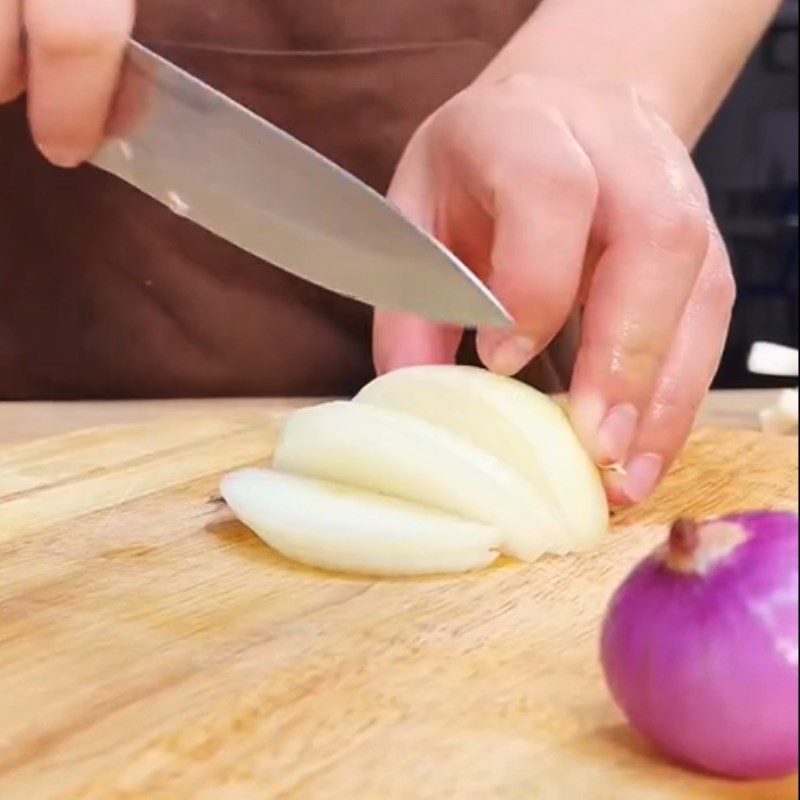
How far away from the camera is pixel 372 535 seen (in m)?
0.79

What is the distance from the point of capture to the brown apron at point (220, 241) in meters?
1.23

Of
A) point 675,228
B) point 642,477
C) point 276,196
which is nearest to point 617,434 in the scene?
point 642,477

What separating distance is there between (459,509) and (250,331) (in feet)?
1.65

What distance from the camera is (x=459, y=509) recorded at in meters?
0.82

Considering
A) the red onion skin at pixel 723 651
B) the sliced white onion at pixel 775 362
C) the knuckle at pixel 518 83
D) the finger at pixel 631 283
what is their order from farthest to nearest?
the sliced white onion at pixel 775 362 < the knuckle at pixel 518 83 < the finger at pixel 631 283 < the red onion skin at pixel 723 651

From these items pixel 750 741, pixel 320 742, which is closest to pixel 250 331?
pixel 320 742

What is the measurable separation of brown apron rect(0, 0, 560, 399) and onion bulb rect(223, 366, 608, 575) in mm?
377

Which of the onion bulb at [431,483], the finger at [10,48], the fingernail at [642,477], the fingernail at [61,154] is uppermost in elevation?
the finger at [10,48]

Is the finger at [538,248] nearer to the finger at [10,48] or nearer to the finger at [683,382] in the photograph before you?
the finger at [683,382]

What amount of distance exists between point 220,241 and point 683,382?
1.62ft

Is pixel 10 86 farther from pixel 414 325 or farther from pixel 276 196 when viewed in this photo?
pixel 414 325

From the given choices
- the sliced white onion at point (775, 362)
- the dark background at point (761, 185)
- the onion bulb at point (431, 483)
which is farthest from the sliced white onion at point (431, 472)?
the dark background at point (761, 185)

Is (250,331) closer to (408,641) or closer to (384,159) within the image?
(384,159)

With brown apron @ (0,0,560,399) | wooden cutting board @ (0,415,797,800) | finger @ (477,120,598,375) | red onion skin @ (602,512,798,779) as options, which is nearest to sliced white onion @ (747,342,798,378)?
brown apron @ (0,0,560,399)
